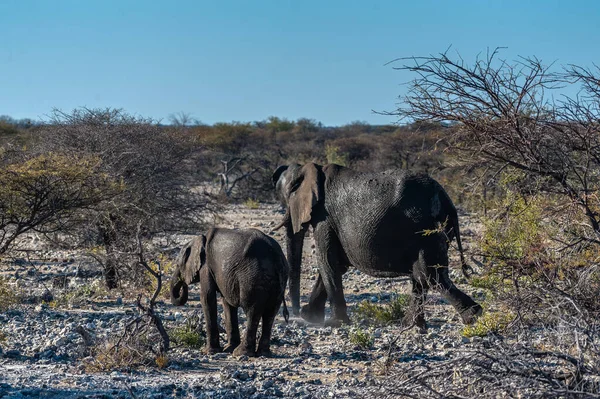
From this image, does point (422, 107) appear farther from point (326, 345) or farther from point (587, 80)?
point (326, 345)

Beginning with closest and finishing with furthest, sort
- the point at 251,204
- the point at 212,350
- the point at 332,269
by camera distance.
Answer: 1. the point at 212,350
2. the point at 332,269
3. the point at 251,204

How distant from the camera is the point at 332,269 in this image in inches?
420

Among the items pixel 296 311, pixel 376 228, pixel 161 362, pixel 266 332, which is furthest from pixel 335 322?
pixel 161 362

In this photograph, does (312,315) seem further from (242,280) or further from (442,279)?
(242,280)

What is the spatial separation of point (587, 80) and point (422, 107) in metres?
1.26

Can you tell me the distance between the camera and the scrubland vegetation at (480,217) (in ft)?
17.6

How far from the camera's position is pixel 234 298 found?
873cm

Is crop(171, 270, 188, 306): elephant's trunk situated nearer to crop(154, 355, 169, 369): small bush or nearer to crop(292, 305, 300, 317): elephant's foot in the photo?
crop(154, 355, 169, 369): small bush

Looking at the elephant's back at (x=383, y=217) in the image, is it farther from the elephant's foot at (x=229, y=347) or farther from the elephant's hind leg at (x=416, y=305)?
the elephant's foot at (x=229, y=347)

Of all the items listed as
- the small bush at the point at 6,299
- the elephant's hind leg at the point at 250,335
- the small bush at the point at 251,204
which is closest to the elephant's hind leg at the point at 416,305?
the elephant's hind leg at the point at 250,335

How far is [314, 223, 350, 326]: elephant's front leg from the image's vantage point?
416 inches

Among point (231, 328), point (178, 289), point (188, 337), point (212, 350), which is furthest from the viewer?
point (178, 289)

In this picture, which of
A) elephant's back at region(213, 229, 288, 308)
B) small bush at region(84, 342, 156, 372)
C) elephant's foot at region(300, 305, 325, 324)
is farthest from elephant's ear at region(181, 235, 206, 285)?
elephant's foot at region(300, 305, 325, 324)

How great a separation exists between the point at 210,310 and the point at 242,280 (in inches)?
24.1
